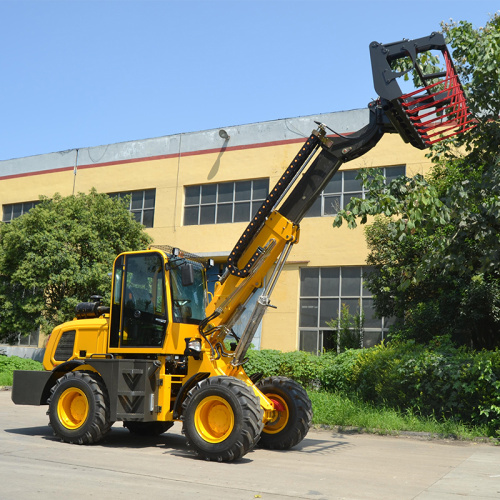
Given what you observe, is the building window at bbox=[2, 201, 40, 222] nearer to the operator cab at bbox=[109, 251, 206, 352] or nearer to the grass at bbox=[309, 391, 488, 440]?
the grass at bbox=[309, 391, 488, 440]

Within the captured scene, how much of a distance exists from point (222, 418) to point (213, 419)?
154mm

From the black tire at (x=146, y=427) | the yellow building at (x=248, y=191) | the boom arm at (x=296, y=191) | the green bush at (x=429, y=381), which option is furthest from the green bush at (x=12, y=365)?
the boom arm at (x=296, y=191)

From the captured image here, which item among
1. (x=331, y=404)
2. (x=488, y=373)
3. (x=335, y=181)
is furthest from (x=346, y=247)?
(x=488, y=373)

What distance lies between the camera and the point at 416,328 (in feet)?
58.2

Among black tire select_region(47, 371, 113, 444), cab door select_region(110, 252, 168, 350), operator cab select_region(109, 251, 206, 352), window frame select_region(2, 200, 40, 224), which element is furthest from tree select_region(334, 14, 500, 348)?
window frame select_region(2, 200, 40, 224)

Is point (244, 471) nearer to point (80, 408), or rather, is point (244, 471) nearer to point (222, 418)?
point (222, 418)

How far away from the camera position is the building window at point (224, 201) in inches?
1009

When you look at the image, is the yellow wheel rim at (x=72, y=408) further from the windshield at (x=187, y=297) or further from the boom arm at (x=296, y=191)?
the boom arm at (x=296, y=191)

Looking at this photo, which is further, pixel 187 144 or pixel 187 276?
pixel 187 144

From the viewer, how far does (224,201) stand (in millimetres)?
26375

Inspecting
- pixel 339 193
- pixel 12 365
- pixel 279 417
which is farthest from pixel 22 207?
pixel 279 417

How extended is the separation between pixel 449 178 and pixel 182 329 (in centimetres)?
995

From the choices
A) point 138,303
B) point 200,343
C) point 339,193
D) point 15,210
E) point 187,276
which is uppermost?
point 15,210

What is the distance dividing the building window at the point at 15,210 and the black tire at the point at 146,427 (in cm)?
2212
